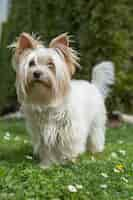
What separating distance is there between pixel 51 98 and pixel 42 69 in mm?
409

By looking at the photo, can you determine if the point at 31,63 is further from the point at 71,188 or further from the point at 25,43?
the point at 71,188

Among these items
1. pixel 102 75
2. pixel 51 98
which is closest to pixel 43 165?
pixel 51 98

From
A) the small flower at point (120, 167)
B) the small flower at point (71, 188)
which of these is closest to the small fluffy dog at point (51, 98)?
the small flower at point (120, 167)

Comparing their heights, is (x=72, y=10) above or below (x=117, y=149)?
above

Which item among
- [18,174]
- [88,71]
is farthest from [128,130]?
[18,174]

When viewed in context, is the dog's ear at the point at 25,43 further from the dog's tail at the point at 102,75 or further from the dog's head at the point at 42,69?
the dog's tail at the point at 102,75

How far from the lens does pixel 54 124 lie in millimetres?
7188

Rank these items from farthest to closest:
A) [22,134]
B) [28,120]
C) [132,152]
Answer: [22,134], [132,152], [28,120]

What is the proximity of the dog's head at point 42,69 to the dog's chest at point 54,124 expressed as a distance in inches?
5.9

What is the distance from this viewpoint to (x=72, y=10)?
13797 millimetres

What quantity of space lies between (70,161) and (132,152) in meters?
2.04

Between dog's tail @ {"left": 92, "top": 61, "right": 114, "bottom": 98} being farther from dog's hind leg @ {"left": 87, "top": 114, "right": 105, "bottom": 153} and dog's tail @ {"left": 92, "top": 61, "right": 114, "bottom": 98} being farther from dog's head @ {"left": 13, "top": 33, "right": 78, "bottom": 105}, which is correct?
dog's head @ {"left": 13, "top": 33, "right": 78, "bottom": 105}

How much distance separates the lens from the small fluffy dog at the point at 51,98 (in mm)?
6820

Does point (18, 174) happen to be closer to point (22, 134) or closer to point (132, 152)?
point (132, 152)
